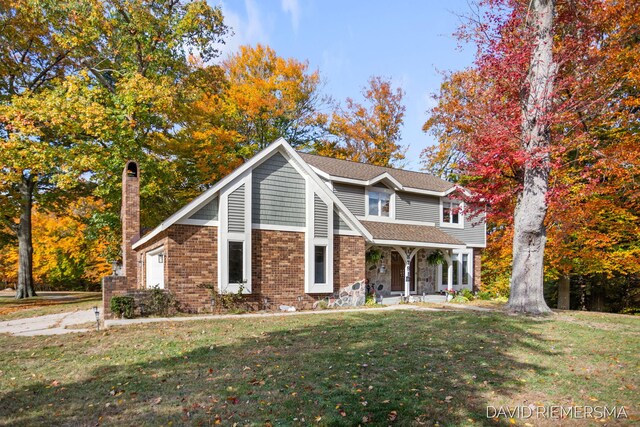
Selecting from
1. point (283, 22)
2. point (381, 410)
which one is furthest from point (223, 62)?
point (381, 410)

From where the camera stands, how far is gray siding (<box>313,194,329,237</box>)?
15906 mm

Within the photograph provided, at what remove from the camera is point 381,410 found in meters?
4.80

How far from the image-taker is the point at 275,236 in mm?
15172

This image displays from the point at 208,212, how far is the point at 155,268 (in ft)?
15.2

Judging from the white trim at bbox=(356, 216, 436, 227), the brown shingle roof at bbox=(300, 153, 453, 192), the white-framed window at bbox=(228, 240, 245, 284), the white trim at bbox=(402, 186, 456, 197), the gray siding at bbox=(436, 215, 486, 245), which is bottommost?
the white-framed window at bbox=(228, 240, 245, 284)

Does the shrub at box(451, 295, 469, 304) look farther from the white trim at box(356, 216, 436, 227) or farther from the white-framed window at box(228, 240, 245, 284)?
the white-framed window at box(228, 240, 245, 284)

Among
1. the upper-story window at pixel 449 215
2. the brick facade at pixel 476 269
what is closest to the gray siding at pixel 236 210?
the upper-story window at pixel 449 215

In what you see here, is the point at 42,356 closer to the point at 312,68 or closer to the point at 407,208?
the point at 407,208

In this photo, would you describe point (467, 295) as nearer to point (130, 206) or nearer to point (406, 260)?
point (406, 260)

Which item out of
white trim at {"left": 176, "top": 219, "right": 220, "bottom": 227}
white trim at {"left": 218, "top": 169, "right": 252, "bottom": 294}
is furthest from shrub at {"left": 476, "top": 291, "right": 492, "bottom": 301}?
white trim at {"left": 176, "top": 219, "right": 220, "bottom": 227}

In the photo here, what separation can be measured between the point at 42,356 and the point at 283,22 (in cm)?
1316

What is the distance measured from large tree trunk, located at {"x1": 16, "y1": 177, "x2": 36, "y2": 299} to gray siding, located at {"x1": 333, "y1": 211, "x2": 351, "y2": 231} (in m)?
17.2

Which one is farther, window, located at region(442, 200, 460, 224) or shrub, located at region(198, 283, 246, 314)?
window, located at region(442, 200, 460, 224)

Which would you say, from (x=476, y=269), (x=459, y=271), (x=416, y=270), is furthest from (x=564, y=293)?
(x=416, y=270)
